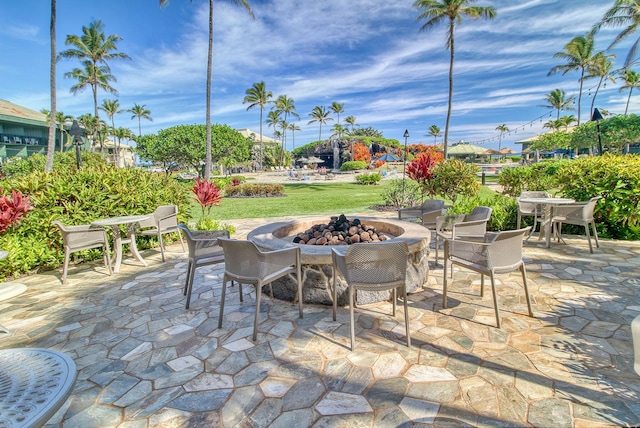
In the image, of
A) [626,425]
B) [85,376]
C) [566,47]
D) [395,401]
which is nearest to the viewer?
[626,425]

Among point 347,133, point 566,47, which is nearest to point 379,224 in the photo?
point 566,47

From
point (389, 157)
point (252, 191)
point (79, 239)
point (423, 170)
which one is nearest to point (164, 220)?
point (79, 239)

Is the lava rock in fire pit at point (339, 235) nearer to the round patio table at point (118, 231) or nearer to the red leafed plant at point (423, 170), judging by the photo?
the round patio table at point (118, 231)

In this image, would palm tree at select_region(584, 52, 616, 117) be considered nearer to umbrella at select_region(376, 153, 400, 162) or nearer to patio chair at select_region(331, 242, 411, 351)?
umbrella at select_region(376, 153, 400, 162)

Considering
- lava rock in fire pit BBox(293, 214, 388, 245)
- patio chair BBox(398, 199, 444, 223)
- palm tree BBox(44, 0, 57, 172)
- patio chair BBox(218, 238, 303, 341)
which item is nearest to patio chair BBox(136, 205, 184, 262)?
lava rock in fire pit BBox(293, 214, 388, 245)

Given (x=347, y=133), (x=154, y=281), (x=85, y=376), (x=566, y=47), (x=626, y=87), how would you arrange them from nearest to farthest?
(x=85, y=376), (x=154, y=281), (x=566, y=47), (x=626, y=87), (x=347, y=133)

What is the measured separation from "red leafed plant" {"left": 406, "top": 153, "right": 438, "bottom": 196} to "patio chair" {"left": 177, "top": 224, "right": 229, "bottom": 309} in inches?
190

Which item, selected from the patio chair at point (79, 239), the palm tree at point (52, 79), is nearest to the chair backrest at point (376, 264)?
the patio chair at point (79, 239)

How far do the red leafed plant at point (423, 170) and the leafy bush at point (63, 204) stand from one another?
5.36 meters

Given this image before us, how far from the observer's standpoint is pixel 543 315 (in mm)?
2855

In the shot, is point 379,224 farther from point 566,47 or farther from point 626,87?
point 626,87

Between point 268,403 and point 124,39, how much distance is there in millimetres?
32875

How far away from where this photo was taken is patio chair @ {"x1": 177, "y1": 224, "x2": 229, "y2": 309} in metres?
3.15

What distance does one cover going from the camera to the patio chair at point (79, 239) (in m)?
3.98
